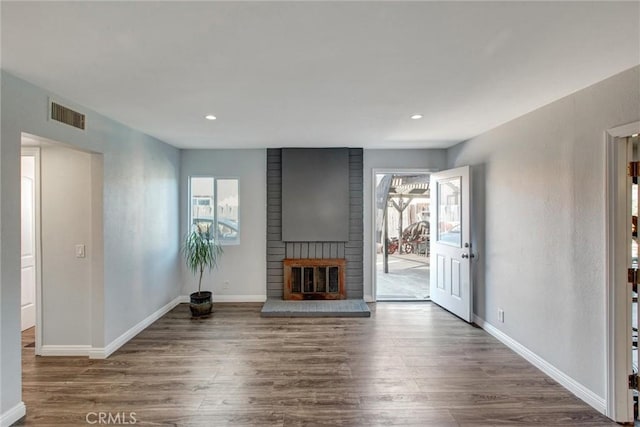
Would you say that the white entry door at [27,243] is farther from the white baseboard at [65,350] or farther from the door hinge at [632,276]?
the door hinge at [632,276]

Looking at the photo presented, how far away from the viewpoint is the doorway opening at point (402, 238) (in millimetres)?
6184

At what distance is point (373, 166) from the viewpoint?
5207mm

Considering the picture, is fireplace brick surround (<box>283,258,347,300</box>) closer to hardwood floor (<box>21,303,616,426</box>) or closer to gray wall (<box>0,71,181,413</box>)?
hardwood floor (<box>21,303,616,426</box>)

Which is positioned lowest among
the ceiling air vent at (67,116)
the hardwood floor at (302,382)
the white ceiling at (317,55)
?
the hardwood floor at (302,382)

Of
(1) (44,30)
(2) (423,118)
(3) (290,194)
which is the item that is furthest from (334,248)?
(1) (44,30)

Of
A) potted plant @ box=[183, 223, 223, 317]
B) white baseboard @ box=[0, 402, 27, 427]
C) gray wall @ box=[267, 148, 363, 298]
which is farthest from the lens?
gray wall @ box=[267, 148, 363, 298]

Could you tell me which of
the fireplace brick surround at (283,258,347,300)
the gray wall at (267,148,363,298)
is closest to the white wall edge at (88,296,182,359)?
the gray wall at (267,148,363,298)

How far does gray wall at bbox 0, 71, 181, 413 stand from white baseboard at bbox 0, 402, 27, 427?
0.03m

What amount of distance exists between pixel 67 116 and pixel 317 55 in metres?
2.38

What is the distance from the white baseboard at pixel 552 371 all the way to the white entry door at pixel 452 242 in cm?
52

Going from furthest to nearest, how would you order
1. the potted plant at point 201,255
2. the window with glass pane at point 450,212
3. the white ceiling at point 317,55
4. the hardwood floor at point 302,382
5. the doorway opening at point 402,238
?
1. the doorway opening at point 402,238
2. the potted plant at point 201,255
3. the window with glass pane at point 450,212
4. the hardwood floor at point 302,382
5. the white ceiling at point 317,55

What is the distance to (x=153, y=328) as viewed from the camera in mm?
4055

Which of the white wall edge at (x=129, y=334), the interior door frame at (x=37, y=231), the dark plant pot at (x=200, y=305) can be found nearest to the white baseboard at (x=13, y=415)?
the white wall edge at (x=129, y=334)

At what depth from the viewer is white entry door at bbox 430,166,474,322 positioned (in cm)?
418
